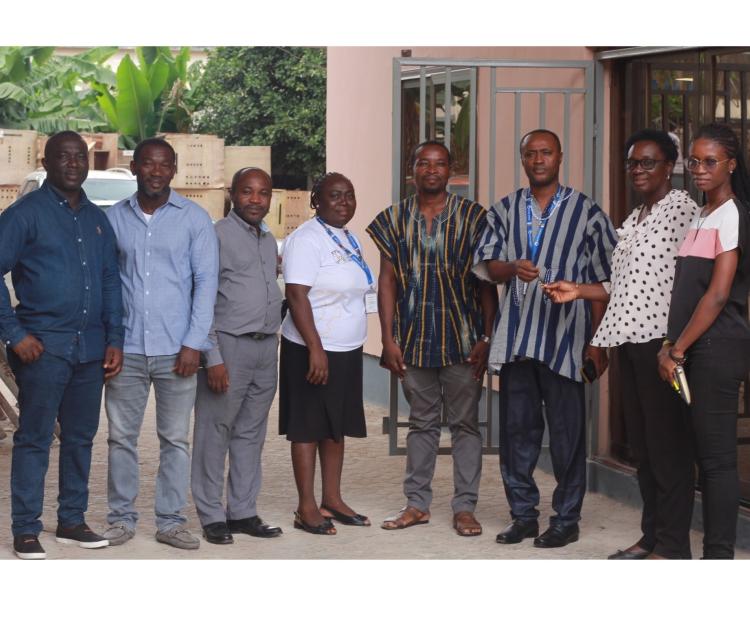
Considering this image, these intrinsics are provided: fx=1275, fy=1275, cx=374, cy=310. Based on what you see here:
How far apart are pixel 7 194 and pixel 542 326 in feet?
40.4

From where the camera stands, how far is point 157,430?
6.12m

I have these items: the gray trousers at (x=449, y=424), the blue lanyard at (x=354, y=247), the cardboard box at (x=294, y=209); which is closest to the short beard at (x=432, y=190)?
the blue lanyard at (x=354, y=247)

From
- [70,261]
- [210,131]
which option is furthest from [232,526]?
[210,131]

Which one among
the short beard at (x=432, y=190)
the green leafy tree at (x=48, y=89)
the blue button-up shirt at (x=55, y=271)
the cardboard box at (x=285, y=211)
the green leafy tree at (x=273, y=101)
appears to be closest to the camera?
the blue button-up shirt at (x=55, y=271)

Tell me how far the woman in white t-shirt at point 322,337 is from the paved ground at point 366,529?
1.05ft

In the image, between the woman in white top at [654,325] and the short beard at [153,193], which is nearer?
the woman in white top at [654,325]

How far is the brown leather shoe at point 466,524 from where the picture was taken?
641cm

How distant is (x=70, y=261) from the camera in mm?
5797

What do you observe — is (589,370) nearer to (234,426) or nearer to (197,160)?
(234,426)

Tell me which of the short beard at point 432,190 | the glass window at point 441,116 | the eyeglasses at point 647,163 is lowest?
the short beard at point 432,190

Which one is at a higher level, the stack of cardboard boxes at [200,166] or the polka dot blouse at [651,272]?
the stack of cardboard boxes at [200,166]

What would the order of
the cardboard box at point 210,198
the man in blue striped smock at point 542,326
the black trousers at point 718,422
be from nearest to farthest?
1. the black trousers at point 718,422
2. the man in blue striped smock at point 542,326
3. the cardboard box at point 210,198

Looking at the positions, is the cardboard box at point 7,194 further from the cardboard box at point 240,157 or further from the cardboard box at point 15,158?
the cardboard box at point 240,157

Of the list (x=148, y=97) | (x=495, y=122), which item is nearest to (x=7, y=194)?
(x=148, y=97)
